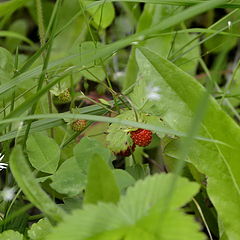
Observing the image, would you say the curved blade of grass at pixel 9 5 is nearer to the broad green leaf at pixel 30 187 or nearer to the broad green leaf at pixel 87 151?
the broad green leaf at pixel 87 151

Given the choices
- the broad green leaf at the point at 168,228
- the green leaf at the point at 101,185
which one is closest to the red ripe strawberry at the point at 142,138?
the green leaf at the point at 101,185

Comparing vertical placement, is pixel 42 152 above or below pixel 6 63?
below

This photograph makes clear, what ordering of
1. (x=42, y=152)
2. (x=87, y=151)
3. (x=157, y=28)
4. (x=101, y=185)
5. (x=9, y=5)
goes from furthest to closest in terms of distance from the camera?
(x=9, y=5)
(x=42, y=152)
(x=87, y=151)
(x=157, y=28)
(x=101, y=185)

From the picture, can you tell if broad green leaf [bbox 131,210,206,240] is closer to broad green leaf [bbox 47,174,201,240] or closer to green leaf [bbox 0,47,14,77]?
broad green leaf [bbox 47,174,201,240]

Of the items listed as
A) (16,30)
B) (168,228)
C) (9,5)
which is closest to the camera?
(168,228)

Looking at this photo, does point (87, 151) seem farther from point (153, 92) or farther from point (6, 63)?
point (6, 63)

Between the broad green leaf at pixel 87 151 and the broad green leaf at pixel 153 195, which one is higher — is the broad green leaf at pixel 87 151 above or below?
below

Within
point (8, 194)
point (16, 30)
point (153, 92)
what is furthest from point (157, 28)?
point (16, 30)
